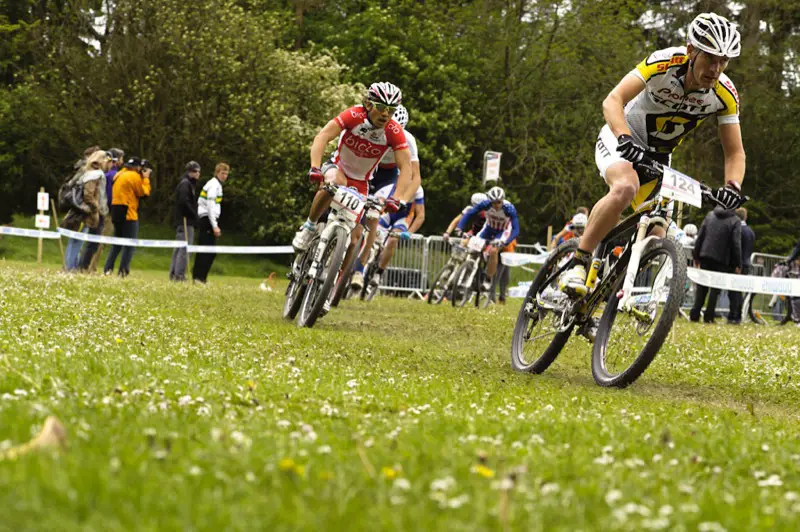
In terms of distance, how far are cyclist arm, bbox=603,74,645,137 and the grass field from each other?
181 cm

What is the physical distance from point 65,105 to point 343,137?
3122 cm

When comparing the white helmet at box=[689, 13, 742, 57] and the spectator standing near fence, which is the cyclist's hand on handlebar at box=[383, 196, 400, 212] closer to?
the white helmet at box=[689, 13, 742, 57]

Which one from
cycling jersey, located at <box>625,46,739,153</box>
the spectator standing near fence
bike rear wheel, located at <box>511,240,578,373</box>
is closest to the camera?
cycling jersey, located at <box>625,46,739,153</box>

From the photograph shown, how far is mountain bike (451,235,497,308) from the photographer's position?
22.1 metres

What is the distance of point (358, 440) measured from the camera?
4.21m

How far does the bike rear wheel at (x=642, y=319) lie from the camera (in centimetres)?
759

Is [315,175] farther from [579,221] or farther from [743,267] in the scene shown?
[743,267]

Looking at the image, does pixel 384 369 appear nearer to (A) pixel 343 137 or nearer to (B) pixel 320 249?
(B) pixel 320 249

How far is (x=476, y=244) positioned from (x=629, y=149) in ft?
46.9

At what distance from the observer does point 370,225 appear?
1480 centimetres

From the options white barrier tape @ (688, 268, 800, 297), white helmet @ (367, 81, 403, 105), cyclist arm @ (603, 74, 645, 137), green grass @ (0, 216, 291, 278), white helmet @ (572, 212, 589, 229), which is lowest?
green grass @ (0, 216, 291, 278)

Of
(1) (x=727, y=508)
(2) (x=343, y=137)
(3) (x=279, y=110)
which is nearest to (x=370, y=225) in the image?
(2) (x=343, y=137)

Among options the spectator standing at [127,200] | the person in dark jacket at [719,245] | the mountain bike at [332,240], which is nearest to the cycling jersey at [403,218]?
the spectator standing at [127,200]

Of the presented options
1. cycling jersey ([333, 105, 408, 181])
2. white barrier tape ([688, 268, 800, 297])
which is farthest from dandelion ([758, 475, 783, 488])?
white barrier tape ([688, 268, 800, 297])
